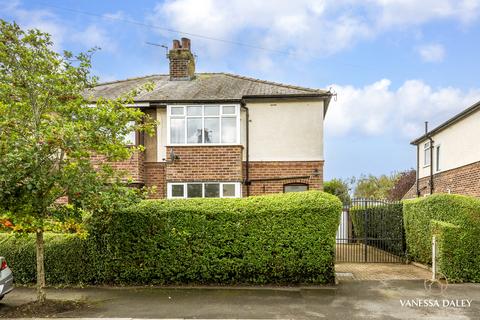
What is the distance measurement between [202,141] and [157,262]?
6.51 metres

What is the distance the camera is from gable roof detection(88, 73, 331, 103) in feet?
51.8

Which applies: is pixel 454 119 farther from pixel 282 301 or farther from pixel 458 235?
pixel 282 301

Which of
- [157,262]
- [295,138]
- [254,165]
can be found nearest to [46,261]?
[157,262]

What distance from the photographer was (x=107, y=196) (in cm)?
785

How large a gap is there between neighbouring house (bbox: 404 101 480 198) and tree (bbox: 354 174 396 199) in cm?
1518

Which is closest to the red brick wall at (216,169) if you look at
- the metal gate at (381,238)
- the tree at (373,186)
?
the metal gate at (381,238)

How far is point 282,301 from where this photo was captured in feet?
27.6

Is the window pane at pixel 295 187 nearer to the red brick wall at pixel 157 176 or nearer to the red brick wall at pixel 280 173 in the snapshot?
the red brick wall at pixel 280 173

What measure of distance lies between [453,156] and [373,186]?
2204 centimetres

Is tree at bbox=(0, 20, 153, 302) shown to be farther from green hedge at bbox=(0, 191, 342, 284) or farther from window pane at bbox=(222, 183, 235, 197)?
window pane at bbox=(222, 183, 235, 197)

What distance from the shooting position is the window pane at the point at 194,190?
15461mm

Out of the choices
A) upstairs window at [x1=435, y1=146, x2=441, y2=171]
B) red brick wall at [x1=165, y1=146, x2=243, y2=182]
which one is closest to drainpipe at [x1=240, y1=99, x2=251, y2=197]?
red brick wall at [x1=165, y1=146, x2=243, y2=182]

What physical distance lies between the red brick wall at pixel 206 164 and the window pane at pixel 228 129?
44 cm

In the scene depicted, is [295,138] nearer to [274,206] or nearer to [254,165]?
[254,165]
